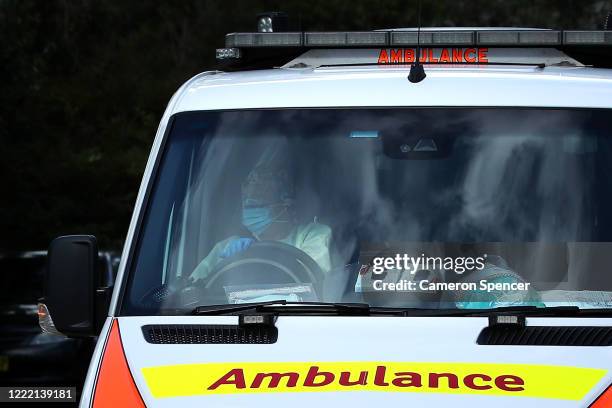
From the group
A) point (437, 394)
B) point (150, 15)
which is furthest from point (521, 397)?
point (150, 15)

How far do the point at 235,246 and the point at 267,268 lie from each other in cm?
15

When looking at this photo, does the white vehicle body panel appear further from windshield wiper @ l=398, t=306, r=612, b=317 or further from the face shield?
the face shield

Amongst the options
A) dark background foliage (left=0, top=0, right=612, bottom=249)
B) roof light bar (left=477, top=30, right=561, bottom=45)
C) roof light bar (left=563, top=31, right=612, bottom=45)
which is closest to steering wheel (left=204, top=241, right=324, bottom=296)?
roof light bar (left=477, top=30, right=561, bottom=45)

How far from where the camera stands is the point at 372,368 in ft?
14.7

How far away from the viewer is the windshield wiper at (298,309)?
4801 millimetres

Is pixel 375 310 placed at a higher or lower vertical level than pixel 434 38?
lower

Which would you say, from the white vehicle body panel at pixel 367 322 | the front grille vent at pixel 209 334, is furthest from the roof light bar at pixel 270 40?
the front grille vent at pixel 209 334

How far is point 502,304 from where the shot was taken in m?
4.88

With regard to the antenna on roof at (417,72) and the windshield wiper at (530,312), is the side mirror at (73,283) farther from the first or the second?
the antenna on roof at (417,72)

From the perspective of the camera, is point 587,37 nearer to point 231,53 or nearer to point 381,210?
point 381,210

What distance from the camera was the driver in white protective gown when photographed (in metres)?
5.12

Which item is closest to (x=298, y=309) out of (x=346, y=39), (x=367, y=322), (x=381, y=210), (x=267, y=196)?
(x=367, y=322)

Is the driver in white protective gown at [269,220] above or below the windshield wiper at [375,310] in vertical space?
above

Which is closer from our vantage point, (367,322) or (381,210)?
(367,322)
